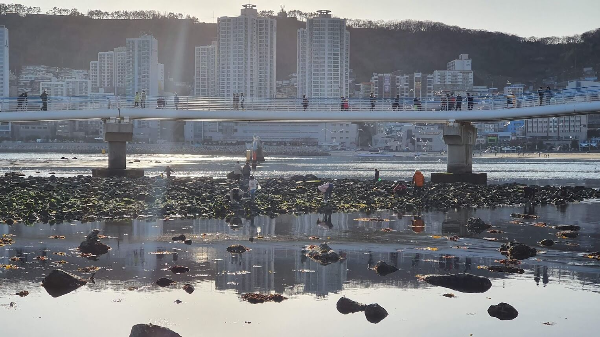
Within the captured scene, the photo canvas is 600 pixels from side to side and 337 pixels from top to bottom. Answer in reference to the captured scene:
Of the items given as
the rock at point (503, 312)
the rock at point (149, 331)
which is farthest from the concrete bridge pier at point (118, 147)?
the rock at point (149, 331)

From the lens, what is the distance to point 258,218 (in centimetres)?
3356

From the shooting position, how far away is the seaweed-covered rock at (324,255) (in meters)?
22.6

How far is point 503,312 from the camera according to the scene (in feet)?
55.0

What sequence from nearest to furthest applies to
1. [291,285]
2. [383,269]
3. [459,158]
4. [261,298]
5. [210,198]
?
1. [261,298]
2. [291,285]
3. [383,269]
4. [210,198]
5. [459,158]

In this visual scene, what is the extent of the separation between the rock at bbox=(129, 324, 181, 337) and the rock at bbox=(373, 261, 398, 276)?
720 centimetres

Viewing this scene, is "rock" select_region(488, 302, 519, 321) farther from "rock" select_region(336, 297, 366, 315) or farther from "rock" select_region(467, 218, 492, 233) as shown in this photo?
"rock" select_region(467, 218, 492, 233)

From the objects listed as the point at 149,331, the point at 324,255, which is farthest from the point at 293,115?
the point at 149,331

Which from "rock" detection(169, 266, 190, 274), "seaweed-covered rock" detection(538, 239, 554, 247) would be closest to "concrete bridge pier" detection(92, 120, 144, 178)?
"seaweed-covered rock" detection(538, 239, 554, 247)

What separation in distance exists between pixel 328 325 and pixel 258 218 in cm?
1778

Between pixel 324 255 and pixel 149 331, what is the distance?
28.7 feet

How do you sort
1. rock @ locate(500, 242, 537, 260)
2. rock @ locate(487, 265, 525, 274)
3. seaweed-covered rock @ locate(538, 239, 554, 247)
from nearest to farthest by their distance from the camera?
rock @ locate(487, 265, 525, 274)
rock @ locate(500, 242, 537, 260)
seaweed-covered rock @ locate(538, 239, 554, 247)

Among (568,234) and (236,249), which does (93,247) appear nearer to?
(236,249)

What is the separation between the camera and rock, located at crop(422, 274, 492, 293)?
62.5 ft

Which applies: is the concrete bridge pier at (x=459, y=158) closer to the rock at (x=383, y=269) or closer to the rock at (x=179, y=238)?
the rock at (x=179, y=238)
